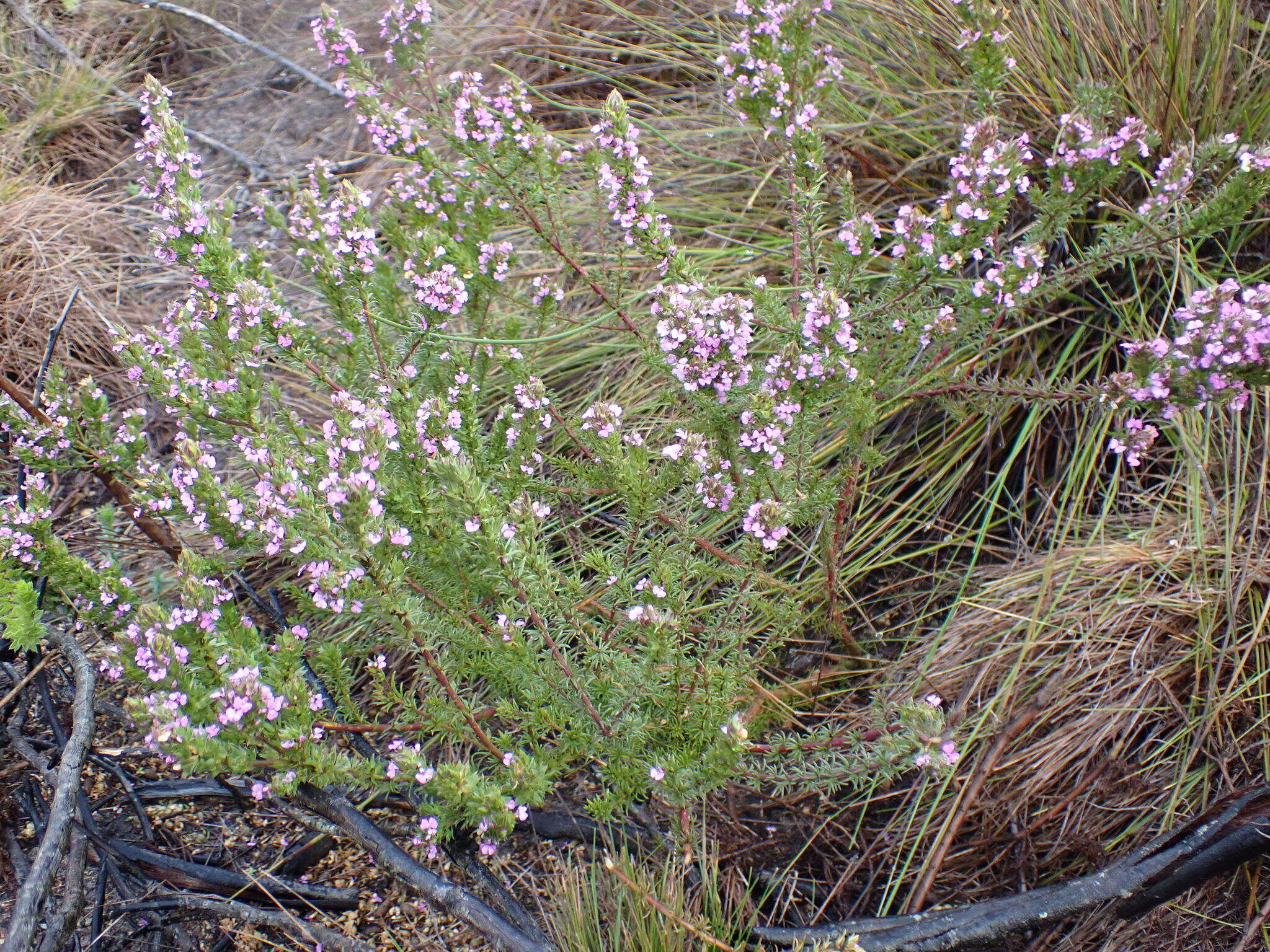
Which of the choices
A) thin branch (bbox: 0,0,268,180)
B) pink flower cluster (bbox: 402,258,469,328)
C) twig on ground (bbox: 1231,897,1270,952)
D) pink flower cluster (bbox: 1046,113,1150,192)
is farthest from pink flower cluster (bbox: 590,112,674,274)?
thin branch (bbox: 0,0,268,180)

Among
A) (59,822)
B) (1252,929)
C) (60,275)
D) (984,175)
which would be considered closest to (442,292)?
(984,175)

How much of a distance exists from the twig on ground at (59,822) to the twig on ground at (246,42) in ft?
12.2

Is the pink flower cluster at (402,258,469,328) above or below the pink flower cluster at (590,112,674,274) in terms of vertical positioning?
below

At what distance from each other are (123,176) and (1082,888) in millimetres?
5133

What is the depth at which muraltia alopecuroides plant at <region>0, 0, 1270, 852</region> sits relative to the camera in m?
1.55

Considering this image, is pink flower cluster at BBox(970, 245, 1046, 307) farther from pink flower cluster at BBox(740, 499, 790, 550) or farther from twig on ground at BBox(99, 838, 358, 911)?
twig on ground at BBox(99, 838, 358, 911)

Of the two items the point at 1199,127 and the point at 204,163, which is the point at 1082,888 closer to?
the point at 1199,127

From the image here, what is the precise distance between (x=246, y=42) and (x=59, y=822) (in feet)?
15.2

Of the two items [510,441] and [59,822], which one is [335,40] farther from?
[59,822]

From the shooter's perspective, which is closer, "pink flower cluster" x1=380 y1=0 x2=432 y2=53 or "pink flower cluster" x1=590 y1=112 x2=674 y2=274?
"pink flower cluster" x1=590 y1=112 x2=674 y2=274

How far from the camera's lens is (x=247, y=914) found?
5.97 feet

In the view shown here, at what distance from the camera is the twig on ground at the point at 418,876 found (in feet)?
5.35

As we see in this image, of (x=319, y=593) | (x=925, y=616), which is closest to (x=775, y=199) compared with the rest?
(x=925, y=616)

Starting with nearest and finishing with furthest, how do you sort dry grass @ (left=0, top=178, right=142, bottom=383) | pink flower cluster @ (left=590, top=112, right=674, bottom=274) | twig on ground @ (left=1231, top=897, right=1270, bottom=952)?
1. twig on ground @ (left=1231, top=897, right=1270, bottom=952)
2. pink flower cluster @ (left=590, top=112, right=674, bottom=274)
3. dry grass @ (left=0, top=178, right=142, bottom=383)
